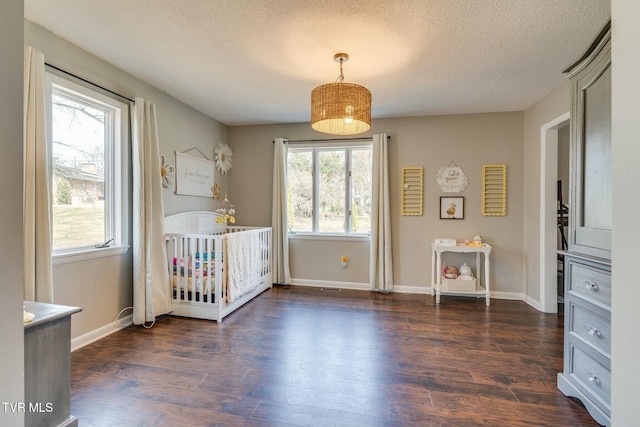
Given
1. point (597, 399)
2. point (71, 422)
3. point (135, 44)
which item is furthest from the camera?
point (135, 44)

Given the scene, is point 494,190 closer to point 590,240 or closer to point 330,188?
point 330,188

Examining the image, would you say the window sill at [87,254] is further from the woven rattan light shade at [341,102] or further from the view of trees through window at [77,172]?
the woven rattan light shade at [341,102]

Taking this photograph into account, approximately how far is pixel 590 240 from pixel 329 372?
5.75ft

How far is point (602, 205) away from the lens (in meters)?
1.59

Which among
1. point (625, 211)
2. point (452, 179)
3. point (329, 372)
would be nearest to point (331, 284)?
point (452, 179)

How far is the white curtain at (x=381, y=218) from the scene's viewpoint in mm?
4070

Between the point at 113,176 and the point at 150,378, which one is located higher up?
the point at 113,176

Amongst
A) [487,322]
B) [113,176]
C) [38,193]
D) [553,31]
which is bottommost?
[487,322]

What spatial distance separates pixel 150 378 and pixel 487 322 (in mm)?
2969

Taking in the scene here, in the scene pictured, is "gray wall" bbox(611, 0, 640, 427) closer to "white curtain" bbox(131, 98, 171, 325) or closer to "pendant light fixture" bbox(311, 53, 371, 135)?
"pendant light fixture" bbox(311, 53, 371, 135)

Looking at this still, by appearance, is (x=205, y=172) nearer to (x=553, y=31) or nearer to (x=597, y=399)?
(x=553, y=31)

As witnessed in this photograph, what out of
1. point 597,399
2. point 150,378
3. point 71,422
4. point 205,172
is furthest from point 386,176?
point 71,422

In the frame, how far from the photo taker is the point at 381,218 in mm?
4086

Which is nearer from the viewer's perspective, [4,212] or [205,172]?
[4,212]
